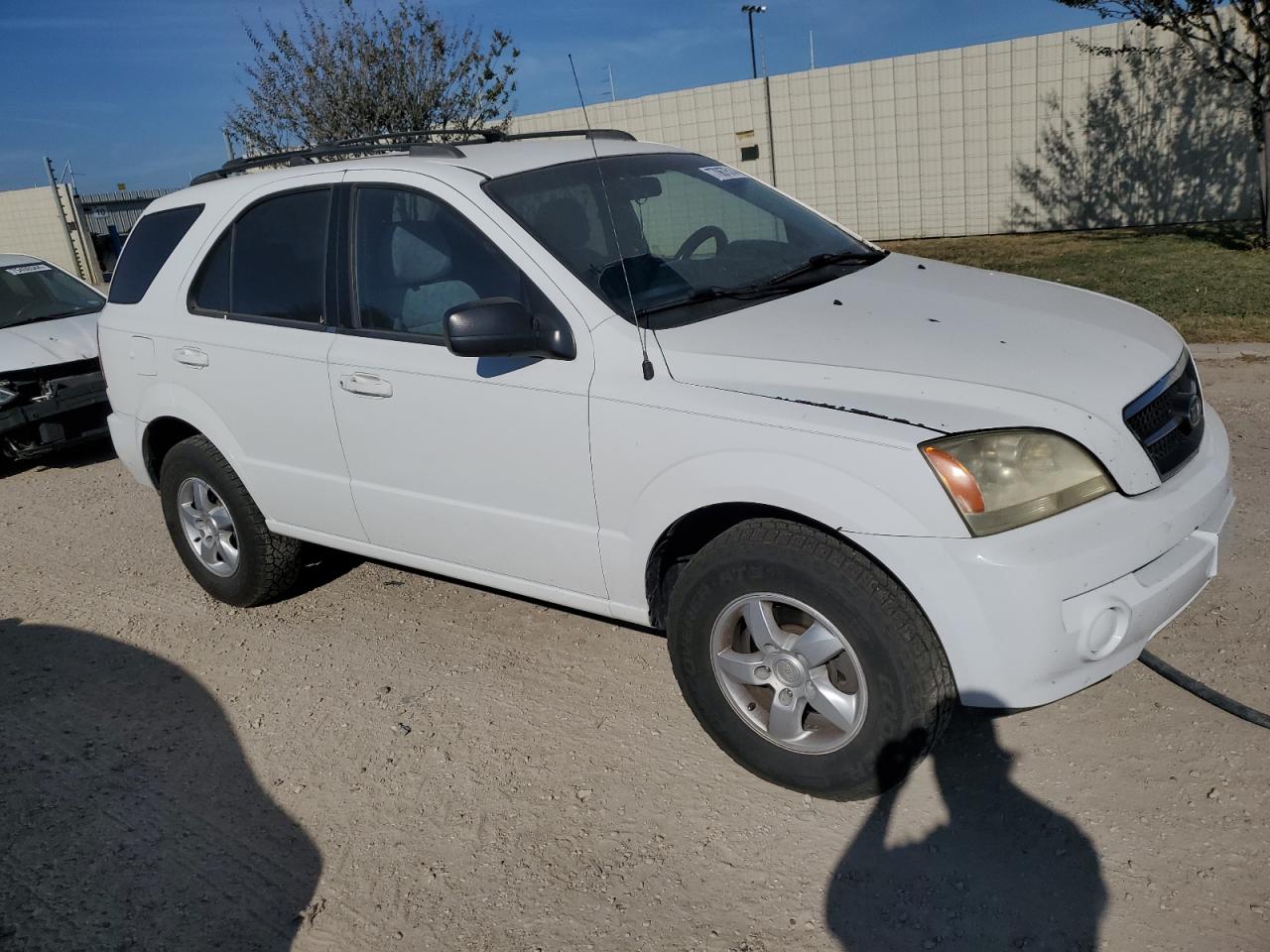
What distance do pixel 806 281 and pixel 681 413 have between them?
99 centimetres

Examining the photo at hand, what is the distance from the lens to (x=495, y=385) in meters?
3.54

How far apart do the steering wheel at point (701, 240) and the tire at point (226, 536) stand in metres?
2.21

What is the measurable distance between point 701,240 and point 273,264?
70.1 inches

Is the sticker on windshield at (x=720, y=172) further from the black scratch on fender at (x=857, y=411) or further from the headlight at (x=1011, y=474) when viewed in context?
the headlight at (x=1011, y=474)

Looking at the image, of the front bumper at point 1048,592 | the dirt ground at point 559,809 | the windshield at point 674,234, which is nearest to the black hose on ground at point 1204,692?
the dirt ground at point 559,809

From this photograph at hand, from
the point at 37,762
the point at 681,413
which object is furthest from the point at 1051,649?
the point at 37,762

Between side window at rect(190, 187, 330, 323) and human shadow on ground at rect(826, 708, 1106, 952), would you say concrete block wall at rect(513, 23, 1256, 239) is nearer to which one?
side window at rect(190, 187, 330, 323)

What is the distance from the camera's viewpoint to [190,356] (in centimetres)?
462

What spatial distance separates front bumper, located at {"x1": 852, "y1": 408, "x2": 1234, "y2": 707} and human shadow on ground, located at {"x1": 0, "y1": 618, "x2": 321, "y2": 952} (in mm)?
1924

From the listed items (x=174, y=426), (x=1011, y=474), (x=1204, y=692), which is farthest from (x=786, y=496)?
(x=174, y=426)

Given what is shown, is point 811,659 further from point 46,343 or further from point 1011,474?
point 46,343

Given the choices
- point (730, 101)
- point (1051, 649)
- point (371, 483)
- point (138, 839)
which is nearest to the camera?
point (1051, 649)

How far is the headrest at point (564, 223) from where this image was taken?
3613mm

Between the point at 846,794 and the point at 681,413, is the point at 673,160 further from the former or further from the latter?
the point at 846,794
